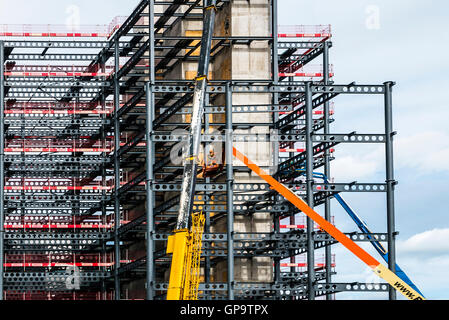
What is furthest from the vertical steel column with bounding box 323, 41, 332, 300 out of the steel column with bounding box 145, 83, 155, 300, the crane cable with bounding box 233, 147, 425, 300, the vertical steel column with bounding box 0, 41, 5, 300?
the vertical steel column with bounding box 0, 41, 5, 300

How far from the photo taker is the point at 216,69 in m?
57.5

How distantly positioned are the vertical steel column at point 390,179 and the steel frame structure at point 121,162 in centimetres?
409

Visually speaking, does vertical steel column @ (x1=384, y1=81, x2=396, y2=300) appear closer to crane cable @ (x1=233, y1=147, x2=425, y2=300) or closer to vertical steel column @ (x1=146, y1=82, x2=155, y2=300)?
crane cable @ (x1=233, y1=147, x2=425, y2=300)

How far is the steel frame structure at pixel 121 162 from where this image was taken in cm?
5278

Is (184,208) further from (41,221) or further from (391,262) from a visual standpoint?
(41,221)

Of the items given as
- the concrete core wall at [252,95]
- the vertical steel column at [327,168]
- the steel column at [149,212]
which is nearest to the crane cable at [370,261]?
the steel column at [149,212]

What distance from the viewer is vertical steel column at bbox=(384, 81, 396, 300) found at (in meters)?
44.8

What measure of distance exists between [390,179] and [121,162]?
2454cm

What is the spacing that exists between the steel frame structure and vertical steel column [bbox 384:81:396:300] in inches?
161

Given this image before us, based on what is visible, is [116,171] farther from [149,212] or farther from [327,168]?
[149,212]

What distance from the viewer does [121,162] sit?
6612cm

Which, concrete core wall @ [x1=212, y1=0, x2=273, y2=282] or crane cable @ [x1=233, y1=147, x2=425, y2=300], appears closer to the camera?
crane cable @ [x1=233, y1=147, x2=425, y2=300]

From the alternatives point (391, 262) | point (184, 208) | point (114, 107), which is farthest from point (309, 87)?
point (114, 107)
